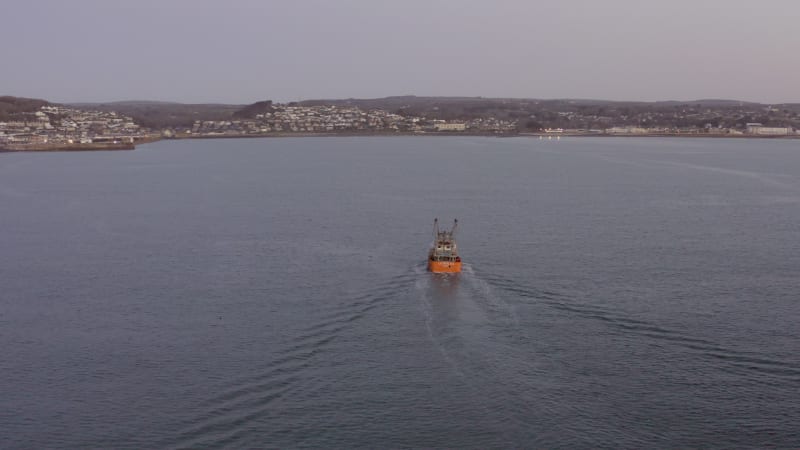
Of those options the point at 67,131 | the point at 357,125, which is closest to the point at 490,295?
the point at 67,131

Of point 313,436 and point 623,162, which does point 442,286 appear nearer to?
point 313,436

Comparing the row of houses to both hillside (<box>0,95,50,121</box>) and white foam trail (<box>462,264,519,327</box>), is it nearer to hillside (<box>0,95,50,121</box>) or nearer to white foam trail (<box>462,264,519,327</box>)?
hillside (<box>0,95,50,121</box>)

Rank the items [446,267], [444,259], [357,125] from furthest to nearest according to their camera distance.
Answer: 1. [357,125]
2. [444,259]
3. [446,267]

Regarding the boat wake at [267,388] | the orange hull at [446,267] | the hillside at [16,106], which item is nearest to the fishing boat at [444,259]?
the orange hull at [446,267]

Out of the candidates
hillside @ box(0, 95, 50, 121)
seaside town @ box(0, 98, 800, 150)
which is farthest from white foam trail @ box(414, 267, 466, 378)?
hillside @ box(0, 95, 50, 121)

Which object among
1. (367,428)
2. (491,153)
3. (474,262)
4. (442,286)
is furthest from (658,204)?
(491,153)

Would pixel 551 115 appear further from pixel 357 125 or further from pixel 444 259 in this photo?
pixel 444 259

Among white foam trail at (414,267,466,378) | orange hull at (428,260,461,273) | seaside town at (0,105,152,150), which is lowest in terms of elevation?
white foam trail at (414,267,466,378)
